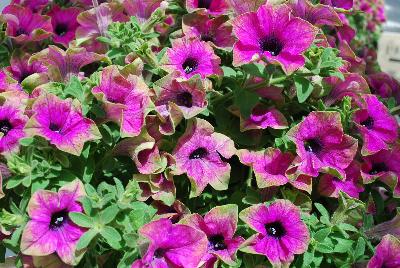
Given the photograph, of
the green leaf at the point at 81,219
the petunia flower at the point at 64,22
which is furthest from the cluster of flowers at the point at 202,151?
the petunia flower at the point at 64,22

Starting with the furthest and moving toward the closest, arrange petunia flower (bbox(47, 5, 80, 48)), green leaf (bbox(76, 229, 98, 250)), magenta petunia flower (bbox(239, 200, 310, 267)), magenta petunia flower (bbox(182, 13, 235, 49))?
1. petunia flower (bbox(47, 5, 80, 48))
2. magenta petunia flower (bbox(182, 13, 235, 49))
3. magenta petunia flower (bbox(239, 200, 310, 267))
4. green leaf (bbox(76, 229, 98, 250))

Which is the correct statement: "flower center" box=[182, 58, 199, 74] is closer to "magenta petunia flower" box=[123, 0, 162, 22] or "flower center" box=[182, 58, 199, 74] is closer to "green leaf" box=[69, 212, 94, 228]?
"magenta petunia flower" box=[123, 0, 162, 22]

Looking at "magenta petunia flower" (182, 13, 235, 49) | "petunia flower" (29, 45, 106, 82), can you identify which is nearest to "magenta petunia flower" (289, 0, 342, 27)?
"magenta petunia flower" (182, 13, 235, 49)

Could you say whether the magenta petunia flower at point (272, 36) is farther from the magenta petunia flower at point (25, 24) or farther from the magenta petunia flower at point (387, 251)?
the magenta petunia flower at point (25, 24)

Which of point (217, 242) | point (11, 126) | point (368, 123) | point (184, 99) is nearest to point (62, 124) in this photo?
point (11, 126)

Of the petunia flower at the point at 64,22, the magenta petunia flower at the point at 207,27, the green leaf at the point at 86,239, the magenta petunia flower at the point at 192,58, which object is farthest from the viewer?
the petunia flower at the point at 64,22

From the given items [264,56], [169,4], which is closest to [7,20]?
[169,4]

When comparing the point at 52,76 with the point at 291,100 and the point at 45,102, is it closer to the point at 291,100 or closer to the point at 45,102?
the point at 45,102

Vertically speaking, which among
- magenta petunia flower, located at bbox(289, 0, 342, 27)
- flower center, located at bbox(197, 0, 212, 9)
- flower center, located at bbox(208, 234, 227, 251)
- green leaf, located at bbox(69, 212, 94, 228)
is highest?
magenta petunia flower, located at bbox(289, 0, 342, 27)
